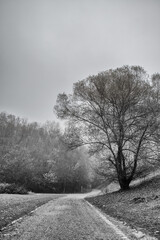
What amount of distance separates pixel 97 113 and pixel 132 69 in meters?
4.35

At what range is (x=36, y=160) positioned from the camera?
44844 mm

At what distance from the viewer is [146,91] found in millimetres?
17203

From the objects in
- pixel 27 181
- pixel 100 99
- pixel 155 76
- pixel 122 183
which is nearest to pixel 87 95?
pixel 100 99

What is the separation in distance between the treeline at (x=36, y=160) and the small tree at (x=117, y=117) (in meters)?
15.6

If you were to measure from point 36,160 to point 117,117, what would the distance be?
103ft

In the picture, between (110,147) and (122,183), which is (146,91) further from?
(122,183)

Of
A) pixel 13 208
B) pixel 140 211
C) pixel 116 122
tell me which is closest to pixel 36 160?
pixel 116 122

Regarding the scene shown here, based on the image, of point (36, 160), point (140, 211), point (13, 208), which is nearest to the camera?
point (140, 211)

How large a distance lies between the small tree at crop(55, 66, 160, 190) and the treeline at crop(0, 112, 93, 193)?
1559cm

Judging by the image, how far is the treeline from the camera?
3788 cm

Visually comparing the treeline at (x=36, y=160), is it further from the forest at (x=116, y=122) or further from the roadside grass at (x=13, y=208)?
the roadside grass at (x=13, y=208)

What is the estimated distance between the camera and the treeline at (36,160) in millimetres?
37875

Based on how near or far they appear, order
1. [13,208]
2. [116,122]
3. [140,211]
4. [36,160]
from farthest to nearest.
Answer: [36,160]
[116,122]
[13,208]
[140,211]

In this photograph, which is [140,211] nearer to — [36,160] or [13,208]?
[13,208]
